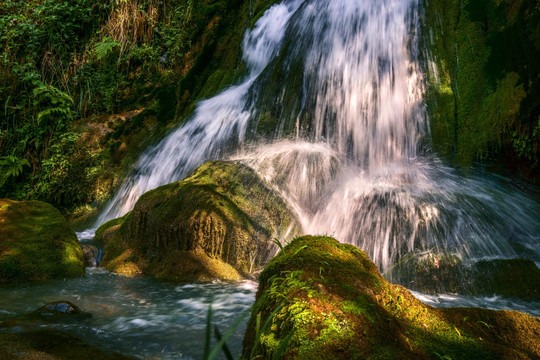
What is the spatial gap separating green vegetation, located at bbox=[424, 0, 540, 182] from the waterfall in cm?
34

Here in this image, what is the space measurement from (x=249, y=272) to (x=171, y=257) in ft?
3.35

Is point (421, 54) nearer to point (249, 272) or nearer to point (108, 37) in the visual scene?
point (249, 272)

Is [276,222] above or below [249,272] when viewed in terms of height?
above

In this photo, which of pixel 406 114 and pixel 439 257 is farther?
pixel 406 114

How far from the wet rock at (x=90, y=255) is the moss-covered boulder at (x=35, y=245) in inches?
12.0

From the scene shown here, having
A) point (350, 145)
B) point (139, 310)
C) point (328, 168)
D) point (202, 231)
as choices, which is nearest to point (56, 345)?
point (139, 310)

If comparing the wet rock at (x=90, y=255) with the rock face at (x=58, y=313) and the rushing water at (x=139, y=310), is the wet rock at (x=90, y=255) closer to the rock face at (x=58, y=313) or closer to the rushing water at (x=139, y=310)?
the rushing water at (x=139, y=310)

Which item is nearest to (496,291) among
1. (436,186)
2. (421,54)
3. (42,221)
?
(436,186)

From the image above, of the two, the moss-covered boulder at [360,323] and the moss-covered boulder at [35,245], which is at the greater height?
the moss-covered boulder at [360,323]

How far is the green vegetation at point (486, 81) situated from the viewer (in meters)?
5.18

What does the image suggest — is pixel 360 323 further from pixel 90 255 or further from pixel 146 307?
pixel 90 255

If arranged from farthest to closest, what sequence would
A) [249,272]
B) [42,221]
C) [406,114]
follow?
[406,114], [42,221], [249,272]

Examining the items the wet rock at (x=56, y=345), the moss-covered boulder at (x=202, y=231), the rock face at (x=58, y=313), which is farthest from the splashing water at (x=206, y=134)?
the wet rock at (x=56, y=345)

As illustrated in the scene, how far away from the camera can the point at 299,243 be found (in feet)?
7.48
